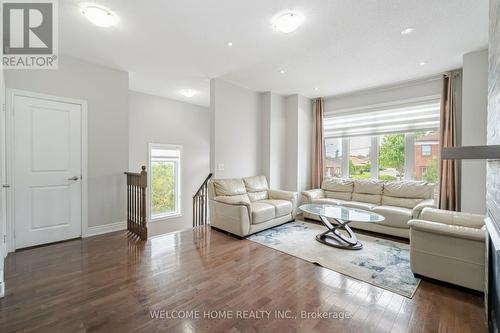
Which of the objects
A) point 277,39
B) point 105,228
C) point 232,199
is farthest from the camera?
point 232,199

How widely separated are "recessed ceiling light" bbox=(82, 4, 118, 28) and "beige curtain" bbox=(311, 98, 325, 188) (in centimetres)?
440

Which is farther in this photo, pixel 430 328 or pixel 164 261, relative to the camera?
pixel 164 261

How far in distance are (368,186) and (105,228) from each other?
4.95 metres

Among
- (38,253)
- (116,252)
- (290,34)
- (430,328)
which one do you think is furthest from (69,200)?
(430,328)

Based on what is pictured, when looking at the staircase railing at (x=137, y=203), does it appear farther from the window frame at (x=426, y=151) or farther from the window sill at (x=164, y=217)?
the window frame at (x=426, y=151)

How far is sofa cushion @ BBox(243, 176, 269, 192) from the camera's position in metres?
4.64

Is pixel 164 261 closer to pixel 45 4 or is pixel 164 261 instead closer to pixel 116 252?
pixel 116 252

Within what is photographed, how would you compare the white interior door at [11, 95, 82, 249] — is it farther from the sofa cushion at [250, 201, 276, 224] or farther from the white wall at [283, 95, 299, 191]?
the white wall at [283, 95, 299, 191]

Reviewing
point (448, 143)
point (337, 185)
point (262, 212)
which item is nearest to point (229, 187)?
point (262, 212)

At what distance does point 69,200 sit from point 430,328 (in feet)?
14.7

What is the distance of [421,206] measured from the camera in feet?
11.6

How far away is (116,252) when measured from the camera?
117 inches

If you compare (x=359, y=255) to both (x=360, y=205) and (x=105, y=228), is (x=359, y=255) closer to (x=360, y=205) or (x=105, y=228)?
(x=360, y=205)

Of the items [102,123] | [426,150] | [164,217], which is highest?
[102,123]
